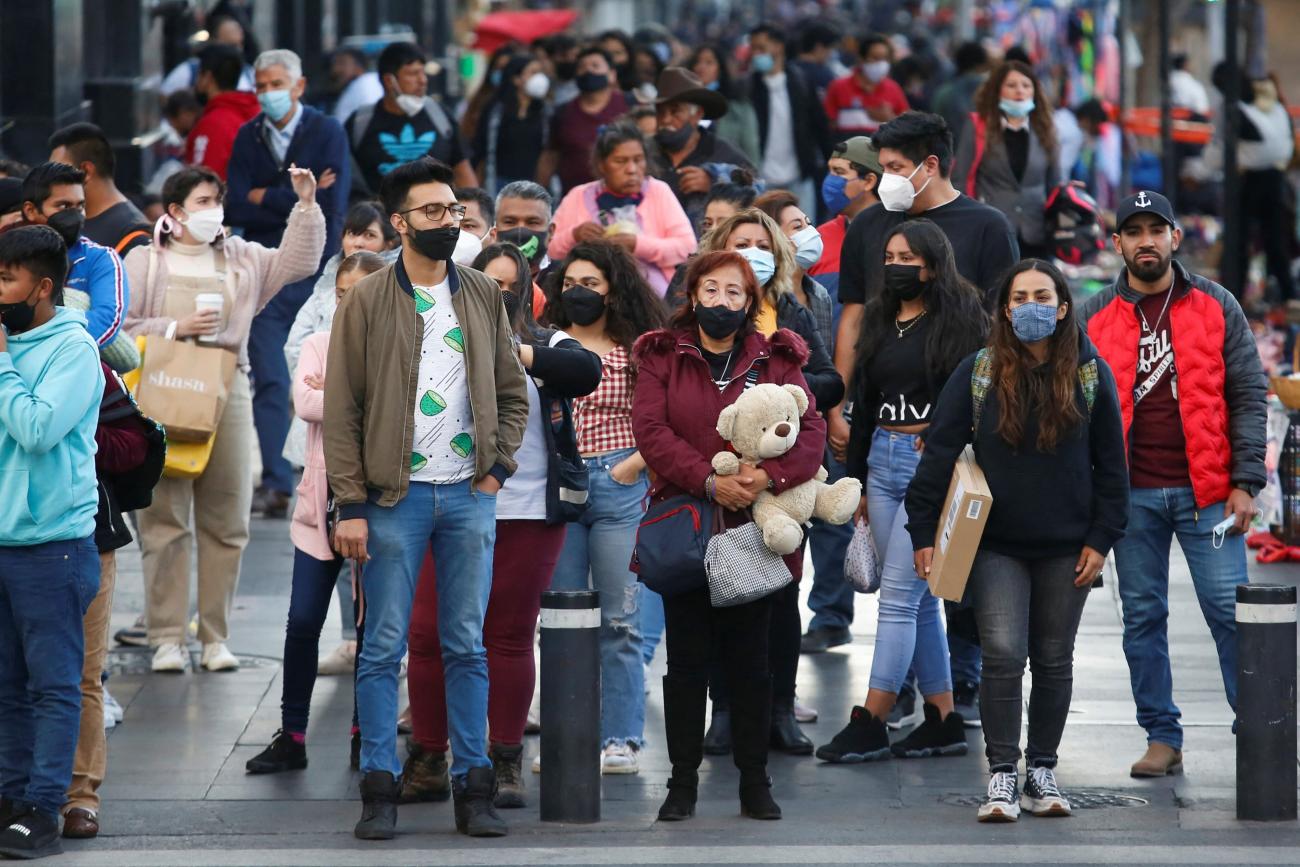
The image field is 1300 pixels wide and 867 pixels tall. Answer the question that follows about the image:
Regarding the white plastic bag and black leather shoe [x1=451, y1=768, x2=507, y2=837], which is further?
the white plastic bag

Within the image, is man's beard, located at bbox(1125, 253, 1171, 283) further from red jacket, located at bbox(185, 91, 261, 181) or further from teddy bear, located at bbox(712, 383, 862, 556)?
red jacket, located at bbox(185, 91, 261, 181)

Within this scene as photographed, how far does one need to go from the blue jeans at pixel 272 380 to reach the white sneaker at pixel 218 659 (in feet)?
10.5

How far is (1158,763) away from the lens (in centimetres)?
791

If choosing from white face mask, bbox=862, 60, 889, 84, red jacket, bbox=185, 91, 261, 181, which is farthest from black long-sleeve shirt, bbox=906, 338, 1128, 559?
white face mask, bbox=862, 60, 889, 84

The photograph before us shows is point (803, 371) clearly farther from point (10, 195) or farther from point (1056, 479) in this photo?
point (10, 195)

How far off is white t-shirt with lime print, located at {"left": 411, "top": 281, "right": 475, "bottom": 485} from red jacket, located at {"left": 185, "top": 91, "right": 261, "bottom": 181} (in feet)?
23.1

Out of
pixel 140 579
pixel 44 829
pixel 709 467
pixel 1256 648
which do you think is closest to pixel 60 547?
pixel 44 829

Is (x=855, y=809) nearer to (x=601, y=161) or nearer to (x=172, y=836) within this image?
(x=172, y=836)

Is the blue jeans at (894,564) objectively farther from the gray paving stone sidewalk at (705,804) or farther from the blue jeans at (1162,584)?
the blue jeans at (1162,584)

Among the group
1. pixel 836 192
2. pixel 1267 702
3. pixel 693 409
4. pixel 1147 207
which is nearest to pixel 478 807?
pixel 693 409

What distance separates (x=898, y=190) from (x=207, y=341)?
2947 mm

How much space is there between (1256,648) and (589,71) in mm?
9123

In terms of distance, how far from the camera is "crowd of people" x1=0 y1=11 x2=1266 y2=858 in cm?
698

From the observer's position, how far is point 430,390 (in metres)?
7.05
